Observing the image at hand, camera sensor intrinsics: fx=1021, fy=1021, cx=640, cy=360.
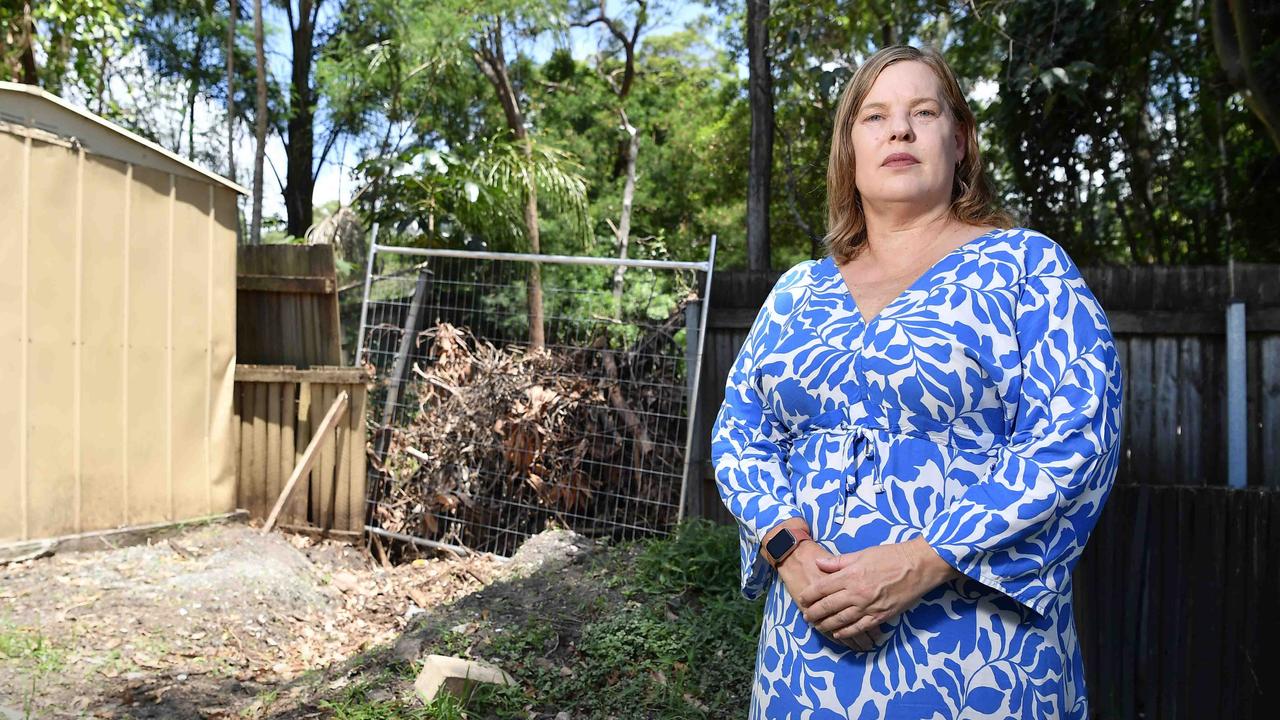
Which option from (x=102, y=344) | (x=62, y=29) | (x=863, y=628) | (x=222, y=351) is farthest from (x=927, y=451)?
(x=62, y=29)

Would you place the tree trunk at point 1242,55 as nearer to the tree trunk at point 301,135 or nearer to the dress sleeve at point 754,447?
the dress sleeve at point 754,447

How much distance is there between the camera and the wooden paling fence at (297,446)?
610 centimetres

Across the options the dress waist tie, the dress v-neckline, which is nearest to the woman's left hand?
the dress waist tie

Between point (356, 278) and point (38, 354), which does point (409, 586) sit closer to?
point (38, 354)

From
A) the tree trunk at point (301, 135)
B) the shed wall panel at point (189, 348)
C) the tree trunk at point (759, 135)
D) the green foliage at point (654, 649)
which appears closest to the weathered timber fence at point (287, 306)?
the shed wall panel at point (189, 348)

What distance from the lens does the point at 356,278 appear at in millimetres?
11609

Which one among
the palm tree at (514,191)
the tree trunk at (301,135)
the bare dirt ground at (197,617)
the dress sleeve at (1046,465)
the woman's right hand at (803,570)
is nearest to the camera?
the dress sleeve at (1046,465)

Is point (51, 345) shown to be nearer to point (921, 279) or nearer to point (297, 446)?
point (297, 446)

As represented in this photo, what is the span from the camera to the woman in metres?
1.54

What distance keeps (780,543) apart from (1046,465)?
44cm

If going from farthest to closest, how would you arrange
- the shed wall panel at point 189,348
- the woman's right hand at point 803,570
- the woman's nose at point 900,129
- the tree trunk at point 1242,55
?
the shed wall panel at point 189,348 → the tree trunk at point 1242,55 → the woman's nose at point 900,129 → the woman's right hand at point 803,570

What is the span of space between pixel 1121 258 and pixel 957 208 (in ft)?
33.6

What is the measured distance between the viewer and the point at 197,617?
4.64 metres

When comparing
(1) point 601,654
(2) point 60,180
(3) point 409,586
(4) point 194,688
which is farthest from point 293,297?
(1) point 601,654
